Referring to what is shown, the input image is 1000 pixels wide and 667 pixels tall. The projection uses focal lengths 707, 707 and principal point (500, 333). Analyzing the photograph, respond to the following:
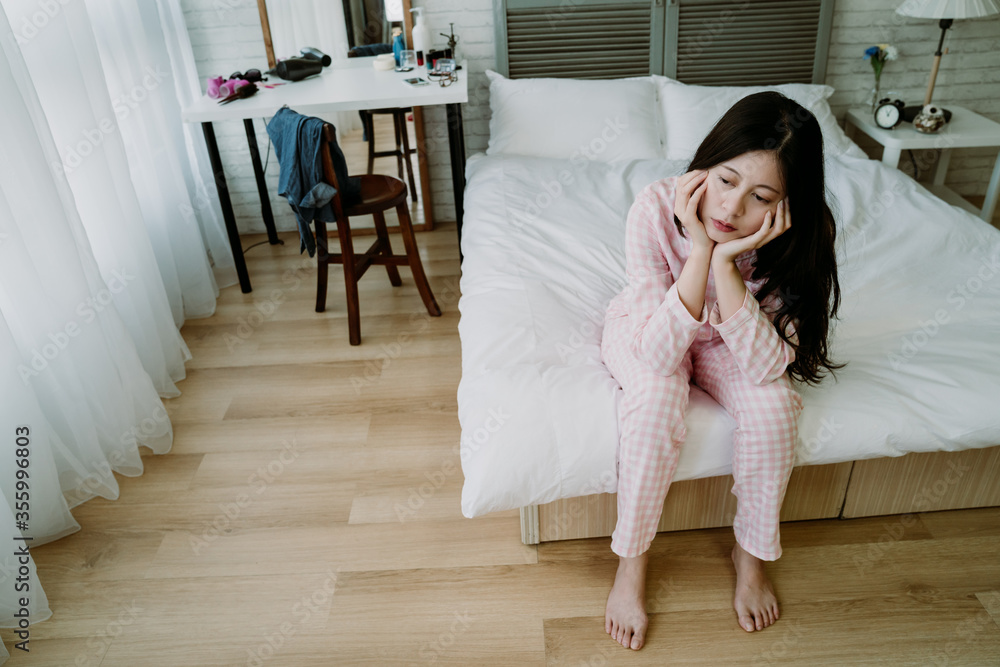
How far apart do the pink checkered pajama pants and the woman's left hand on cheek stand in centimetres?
25

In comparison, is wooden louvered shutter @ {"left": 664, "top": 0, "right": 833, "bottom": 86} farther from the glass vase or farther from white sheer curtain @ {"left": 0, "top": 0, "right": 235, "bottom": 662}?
white sheer curtain @ {"left": 0, "top": 0, "right": 235, "bottom": 662}

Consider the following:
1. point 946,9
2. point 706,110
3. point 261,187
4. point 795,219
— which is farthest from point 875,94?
point 261,187

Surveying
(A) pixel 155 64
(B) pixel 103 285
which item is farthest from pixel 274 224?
(B) pixel 103 285

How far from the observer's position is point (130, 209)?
Answer: 208 cm

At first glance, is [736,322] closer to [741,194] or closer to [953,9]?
[741,194]

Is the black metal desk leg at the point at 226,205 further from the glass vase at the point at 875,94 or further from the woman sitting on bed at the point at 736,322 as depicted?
the glass vase at the point at 875,94

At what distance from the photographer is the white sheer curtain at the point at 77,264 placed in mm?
1541

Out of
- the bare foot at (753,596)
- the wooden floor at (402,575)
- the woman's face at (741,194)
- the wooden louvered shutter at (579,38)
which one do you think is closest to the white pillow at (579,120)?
the wooden louvered shutter at (579,38)

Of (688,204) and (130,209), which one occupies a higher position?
(688,204)

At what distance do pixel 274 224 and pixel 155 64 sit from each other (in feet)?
2.62

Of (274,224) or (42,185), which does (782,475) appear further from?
(274,224)

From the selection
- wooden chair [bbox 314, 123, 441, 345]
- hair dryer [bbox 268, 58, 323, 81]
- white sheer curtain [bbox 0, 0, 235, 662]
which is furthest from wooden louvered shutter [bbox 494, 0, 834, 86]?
white sheer curtain [bbox 0, 0, 235, 662]

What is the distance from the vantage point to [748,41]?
275cm

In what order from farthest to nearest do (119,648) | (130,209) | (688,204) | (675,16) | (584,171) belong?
1. (675,16)
2. (584,171)
3. (130,209)
4. (119,648)
5. (688,204)
